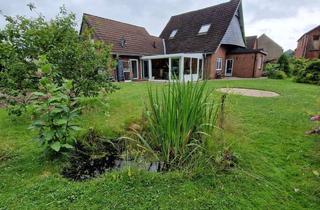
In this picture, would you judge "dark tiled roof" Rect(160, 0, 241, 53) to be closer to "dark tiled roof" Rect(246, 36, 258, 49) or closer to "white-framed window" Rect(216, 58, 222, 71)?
"white-framed window" Rect(216, 58, 222, 71)

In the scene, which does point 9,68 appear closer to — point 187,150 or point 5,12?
point 5,12

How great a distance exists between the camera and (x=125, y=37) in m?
15.7

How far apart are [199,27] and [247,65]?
564 cm

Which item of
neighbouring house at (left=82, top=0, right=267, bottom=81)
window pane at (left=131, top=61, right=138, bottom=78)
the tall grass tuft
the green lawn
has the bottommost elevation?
the green lawn

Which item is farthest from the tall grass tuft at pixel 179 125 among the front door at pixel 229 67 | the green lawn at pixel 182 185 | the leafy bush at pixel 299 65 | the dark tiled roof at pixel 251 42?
the dark tiled roof at pixel 251 42

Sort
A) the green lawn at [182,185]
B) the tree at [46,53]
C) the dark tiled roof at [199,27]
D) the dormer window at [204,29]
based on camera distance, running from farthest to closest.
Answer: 1. the dormer window at [204,29]
2. the dark tiled roof at [199,27]
3. the tree at [46,53]
4. the green lawn at [182,185]

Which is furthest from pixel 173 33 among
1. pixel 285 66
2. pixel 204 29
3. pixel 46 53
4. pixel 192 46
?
pixel 46 53

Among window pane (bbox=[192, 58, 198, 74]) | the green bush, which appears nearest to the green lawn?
window pane (bbox=[192, 58, 198, 74])

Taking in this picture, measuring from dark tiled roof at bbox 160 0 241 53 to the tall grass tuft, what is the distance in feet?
45.2

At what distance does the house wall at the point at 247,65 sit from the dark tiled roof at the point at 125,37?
7302mm

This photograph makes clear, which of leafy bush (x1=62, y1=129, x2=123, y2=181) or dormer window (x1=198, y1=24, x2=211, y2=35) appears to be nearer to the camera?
leafy bush (x1=62, y1=129, x2=123, y2=181)

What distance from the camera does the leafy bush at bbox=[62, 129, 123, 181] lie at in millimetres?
2151

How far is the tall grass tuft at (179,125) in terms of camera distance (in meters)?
2.11

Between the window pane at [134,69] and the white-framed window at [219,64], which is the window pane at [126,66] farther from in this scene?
the white-framed window at [219,64]
